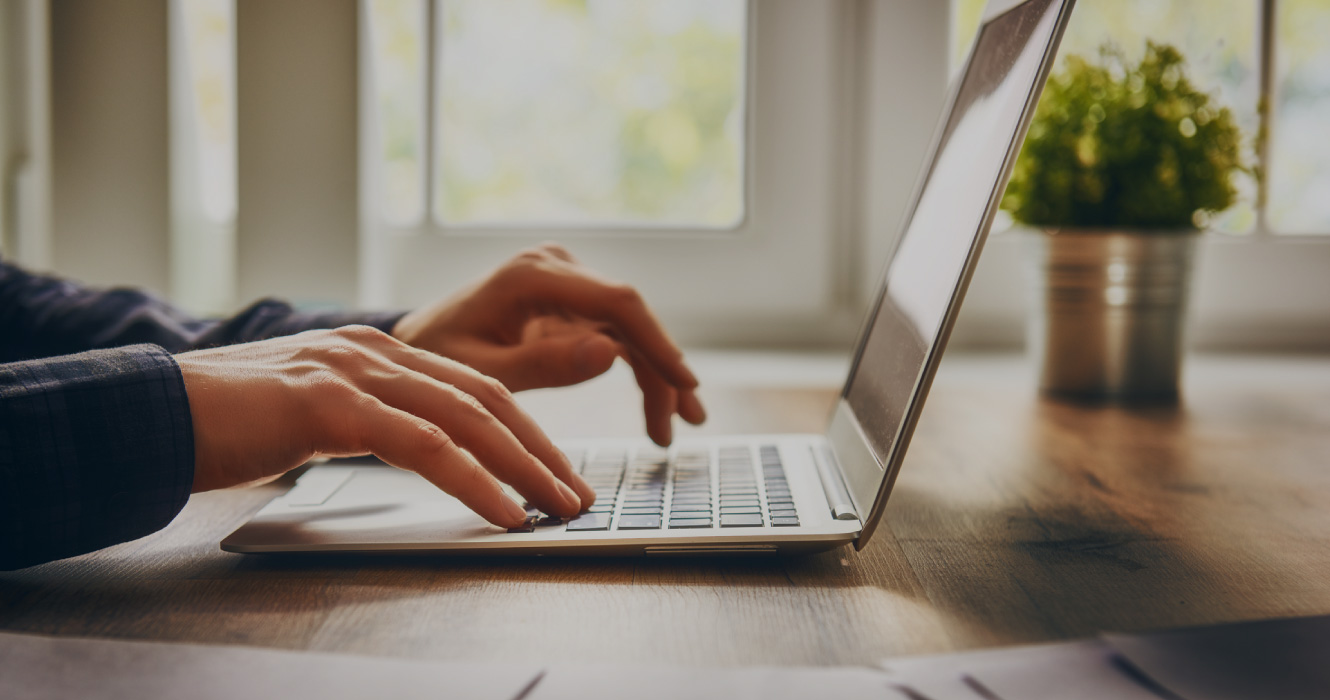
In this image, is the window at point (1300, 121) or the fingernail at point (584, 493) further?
the window at point (1300, 121)

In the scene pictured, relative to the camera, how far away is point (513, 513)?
0.42 m

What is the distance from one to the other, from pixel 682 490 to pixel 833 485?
85mm

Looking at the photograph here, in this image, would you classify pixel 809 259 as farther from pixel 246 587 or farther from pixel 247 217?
pixel 246 587

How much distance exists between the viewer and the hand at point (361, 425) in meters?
0.41

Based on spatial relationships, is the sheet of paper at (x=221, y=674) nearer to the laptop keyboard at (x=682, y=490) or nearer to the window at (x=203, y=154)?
the laptop keyboard at (x=682, y=490)

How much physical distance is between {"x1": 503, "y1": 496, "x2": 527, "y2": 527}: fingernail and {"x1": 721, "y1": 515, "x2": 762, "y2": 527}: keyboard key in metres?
0.09

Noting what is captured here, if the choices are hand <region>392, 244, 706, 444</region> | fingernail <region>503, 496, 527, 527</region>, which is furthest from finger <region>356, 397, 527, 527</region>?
hand <region>392, 244, 706, 444</region>

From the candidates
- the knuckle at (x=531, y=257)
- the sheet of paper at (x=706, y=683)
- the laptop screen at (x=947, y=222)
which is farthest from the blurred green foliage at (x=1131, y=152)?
the sheet of paper at (x=706, y=683)

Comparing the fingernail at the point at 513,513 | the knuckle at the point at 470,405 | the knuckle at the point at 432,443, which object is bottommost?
the fingernail at the point at 513,513

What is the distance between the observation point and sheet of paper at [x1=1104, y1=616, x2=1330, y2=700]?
28 cm

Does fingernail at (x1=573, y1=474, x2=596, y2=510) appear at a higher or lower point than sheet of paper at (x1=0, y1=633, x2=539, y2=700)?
higher

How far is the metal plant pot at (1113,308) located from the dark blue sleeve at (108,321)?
649 mm

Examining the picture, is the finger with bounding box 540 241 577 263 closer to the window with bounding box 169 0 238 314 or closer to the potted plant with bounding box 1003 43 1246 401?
the potted plant with bounding box 1003 43 1246 401

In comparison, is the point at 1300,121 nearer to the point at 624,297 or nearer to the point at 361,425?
the point at 624,297
